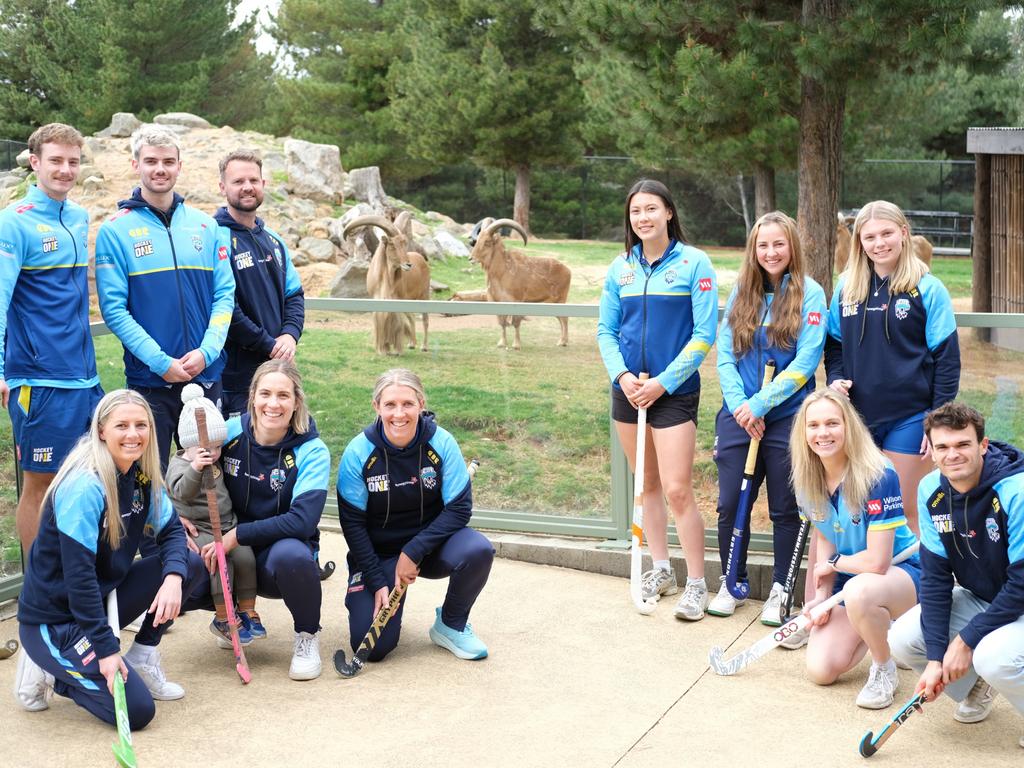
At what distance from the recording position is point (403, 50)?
3409 centimetres

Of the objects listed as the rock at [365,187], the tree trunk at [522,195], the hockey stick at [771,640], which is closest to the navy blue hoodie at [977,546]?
the hockey stick at [771,640]

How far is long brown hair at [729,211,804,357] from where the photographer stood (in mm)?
5055

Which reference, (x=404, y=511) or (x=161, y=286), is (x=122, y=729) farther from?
(x=161, y=286)

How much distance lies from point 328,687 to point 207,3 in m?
31.5

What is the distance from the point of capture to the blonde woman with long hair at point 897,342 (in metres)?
4.82

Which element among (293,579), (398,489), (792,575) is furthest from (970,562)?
(293,579)

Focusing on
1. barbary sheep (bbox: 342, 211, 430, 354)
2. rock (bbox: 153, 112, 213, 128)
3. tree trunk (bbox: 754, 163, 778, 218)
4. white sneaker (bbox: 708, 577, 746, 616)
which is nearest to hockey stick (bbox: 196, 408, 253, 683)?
white sneaker (bbox: 708, 577, 746, 616)

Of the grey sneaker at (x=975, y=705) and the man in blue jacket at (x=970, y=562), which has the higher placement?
the man in blue jacket at (x=970, y=562)

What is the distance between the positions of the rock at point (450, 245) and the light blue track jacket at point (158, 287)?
62.5ft

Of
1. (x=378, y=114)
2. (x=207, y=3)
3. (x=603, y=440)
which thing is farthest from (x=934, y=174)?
(x=603, y=440)

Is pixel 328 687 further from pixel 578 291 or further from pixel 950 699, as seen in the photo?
pixel 578 291

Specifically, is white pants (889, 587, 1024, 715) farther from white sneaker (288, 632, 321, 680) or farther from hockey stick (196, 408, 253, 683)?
hockey stick (196, 408, 253, 683)

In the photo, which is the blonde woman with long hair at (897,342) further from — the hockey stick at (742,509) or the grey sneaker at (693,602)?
the grey sneaker at (693,602)

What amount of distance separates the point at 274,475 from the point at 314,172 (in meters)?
20.6
